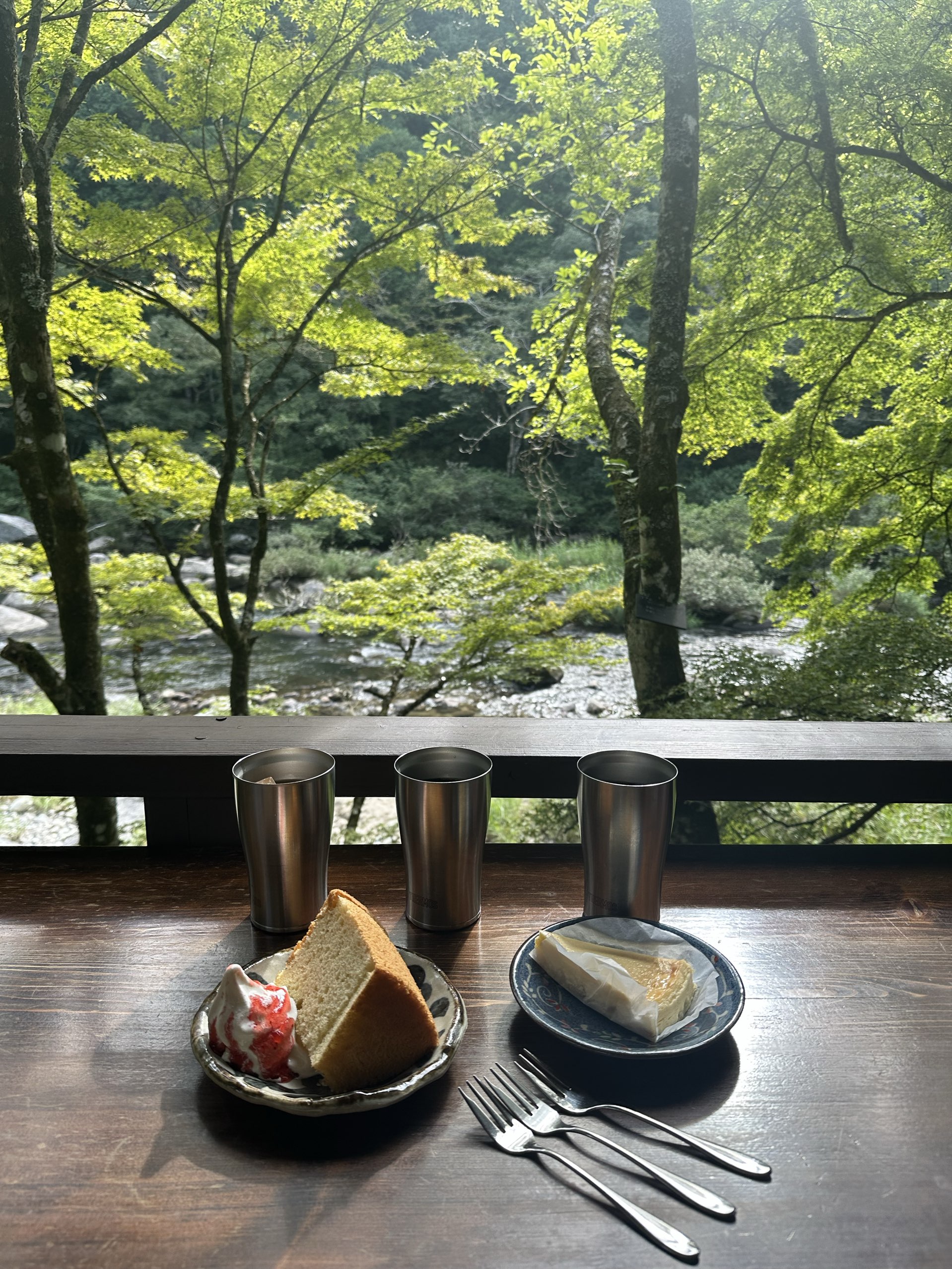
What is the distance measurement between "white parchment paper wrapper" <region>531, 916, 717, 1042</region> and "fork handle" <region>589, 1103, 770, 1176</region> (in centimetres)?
8

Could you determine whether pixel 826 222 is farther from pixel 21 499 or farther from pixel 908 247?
pixel 21 499

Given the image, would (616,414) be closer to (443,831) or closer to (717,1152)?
(443,831)

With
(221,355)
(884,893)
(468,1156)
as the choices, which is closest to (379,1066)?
(468,1156)

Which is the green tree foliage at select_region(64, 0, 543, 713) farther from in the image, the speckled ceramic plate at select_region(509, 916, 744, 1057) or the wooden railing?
the speckled ceramic plate at select_region(509, 916, 744, 1057)

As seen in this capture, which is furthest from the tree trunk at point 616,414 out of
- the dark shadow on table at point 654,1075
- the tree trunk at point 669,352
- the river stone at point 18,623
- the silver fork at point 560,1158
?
the river stone at point 18,623

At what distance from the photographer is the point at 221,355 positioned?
4367 millimetres

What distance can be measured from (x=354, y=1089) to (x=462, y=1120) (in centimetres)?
10

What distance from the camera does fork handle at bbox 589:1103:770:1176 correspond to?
62cm

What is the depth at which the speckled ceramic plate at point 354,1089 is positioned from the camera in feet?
2.15

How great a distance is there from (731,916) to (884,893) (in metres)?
0.23

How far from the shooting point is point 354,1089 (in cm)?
69

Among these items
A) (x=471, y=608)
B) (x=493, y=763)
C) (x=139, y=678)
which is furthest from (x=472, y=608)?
(x=493, y=763)

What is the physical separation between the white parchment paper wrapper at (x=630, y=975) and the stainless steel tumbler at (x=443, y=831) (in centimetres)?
14

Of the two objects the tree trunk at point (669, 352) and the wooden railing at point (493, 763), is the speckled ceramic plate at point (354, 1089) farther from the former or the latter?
the tree trunk at point (669, 352)
